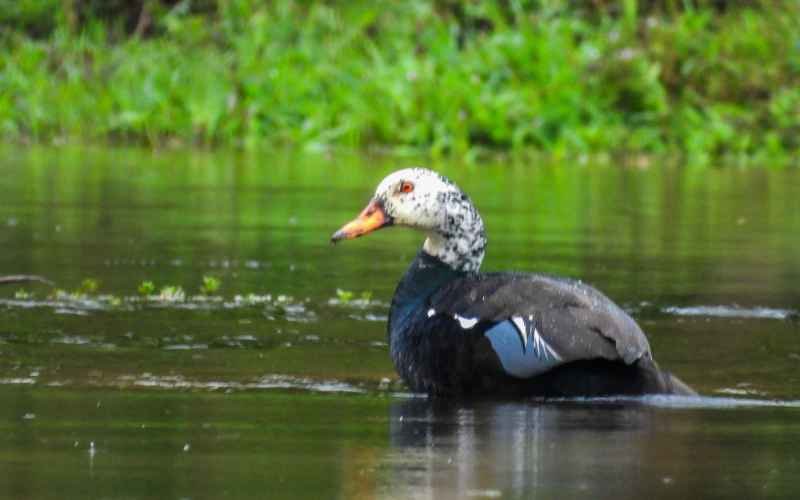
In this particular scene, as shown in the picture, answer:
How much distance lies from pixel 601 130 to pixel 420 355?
53.0 ft

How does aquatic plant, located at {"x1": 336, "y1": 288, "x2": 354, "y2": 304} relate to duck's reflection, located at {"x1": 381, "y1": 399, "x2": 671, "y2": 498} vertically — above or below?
above

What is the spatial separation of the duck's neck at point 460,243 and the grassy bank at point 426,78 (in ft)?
46.5

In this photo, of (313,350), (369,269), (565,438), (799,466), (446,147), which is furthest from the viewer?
(446,147)

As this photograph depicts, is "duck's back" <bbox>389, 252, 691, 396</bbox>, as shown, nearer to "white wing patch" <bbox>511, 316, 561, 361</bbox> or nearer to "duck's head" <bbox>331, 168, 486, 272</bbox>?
"white wing patch" <bbox>511, 316, 561, 361</bbox>

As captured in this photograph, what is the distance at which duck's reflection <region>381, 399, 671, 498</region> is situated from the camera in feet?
19.1

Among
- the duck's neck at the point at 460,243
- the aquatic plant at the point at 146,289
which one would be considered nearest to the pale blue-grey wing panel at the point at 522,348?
the duck's neck at the point at 460,243

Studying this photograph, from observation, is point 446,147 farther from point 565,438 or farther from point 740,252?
point 565,438

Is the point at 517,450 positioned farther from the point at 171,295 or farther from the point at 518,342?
the point at 171,295

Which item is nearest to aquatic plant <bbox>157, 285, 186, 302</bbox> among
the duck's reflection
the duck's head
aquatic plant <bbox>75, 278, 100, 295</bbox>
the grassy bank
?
aquatic plant <bbox>75, 278, 100, 295</bbox>

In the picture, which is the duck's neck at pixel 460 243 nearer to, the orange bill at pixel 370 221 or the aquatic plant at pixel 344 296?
the orange bill at pixel 370 221

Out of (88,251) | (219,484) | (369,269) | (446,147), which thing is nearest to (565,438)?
(219,484)

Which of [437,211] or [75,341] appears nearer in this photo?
[437,211]

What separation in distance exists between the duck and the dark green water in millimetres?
100

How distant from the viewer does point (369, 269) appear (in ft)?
40.3
